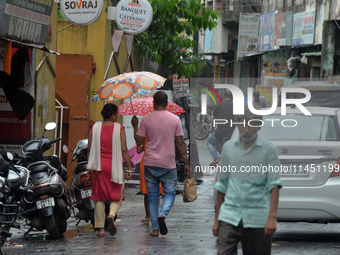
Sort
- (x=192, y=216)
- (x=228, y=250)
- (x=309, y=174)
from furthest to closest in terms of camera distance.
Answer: (x=192, y=216)
(x=309, y=174)
(x=228, y=250)

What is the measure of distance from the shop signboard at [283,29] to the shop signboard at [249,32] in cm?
440

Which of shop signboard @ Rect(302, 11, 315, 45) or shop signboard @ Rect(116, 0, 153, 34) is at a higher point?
shop signboard @ Rect(302, 11, 315, 45)

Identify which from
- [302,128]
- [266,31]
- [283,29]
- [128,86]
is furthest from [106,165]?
[266,31]

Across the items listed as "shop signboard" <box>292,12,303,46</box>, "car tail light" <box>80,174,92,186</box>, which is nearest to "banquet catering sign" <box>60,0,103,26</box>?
"car tail light" <box>80,174,92,186</box>

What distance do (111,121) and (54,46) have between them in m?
4.46

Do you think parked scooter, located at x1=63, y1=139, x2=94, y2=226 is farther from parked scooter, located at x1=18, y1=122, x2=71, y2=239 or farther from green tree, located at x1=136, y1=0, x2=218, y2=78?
green tree, located at x1=136, y1=0, x2=218, y2=78

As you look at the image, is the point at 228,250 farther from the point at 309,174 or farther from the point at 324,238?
the point at 324,238

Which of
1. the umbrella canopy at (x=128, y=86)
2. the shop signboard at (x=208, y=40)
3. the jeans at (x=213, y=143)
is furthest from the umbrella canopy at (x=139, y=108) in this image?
the shop signboard at (x=208, y=40)

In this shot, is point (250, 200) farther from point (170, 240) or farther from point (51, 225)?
point (51, 225)

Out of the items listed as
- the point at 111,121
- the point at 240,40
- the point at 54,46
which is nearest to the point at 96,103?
the point at 54,46

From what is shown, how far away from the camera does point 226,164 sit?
5812 mm

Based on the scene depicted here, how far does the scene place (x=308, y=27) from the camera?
34.4 m

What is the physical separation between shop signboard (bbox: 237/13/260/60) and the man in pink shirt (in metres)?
34.5

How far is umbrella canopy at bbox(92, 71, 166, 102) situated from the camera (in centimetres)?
1109
